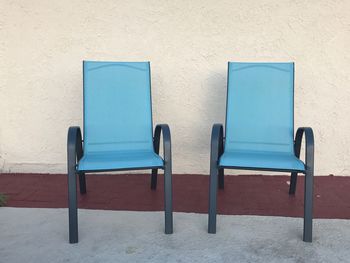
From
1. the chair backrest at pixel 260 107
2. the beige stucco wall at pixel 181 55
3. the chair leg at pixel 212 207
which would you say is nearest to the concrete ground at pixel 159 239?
the chair leg at pixel 212 207

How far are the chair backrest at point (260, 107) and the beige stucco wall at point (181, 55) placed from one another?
0.47 metres

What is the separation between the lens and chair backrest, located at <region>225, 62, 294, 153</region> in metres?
2.83

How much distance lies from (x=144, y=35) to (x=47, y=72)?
1.03 metres

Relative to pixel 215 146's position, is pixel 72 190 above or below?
below

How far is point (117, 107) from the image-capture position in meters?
2.93

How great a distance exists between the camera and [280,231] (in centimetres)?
241

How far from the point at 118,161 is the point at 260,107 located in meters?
1.25

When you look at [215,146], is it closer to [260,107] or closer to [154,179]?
[260,107]

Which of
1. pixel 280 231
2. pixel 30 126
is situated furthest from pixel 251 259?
pixel 30 126

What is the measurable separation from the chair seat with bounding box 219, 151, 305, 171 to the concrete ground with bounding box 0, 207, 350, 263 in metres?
0.45

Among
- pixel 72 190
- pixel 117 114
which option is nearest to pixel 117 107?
pixel 117 114

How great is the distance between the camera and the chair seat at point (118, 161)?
235 cm

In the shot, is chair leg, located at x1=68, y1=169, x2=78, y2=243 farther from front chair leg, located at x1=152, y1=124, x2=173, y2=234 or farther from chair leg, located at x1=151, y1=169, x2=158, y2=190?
chair leg, located at x1=151, y1=169, x2=158, y2=190

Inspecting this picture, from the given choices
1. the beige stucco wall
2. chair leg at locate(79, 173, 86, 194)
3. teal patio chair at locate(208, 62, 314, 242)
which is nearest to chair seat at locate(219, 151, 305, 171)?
teal patio chair at locate(208, 62, 314, 242)
